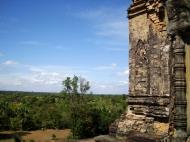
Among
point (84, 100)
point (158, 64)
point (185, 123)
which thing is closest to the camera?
point (185, 123)

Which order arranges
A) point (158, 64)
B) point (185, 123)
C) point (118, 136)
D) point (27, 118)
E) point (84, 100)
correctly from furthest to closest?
point (27, 118)
point (84, 100)
point (118, 136)
point (158, 64)
point (185, 123)

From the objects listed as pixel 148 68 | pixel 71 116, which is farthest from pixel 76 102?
pixel 148 68

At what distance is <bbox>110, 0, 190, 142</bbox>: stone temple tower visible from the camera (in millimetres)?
6286

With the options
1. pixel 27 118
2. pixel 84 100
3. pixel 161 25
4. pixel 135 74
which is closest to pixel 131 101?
pixel 135 74

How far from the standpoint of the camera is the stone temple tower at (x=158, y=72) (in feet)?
20.6

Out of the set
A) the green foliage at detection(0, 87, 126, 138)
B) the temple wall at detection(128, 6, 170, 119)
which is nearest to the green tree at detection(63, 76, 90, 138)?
the green foliage at detection(0, 87, 126, 138)

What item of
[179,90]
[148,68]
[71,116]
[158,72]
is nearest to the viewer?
[179,90]

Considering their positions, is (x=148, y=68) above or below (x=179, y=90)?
above

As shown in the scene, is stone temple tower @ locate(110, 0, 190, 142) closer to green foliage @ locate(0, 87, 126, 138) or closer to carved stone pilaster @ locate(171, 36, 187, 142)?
carved stone pilaster @ locate(171, 36, 187, 142)

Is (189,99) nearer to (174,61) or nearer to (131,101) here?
(174,61)

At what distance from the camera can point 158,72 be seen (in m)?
7.57

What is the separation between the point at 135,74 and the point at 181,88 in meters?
2.25

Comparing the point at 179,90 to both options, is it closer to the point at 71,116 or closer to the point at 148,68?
the point at 148,68

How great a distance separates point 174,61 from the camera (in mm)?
6512
